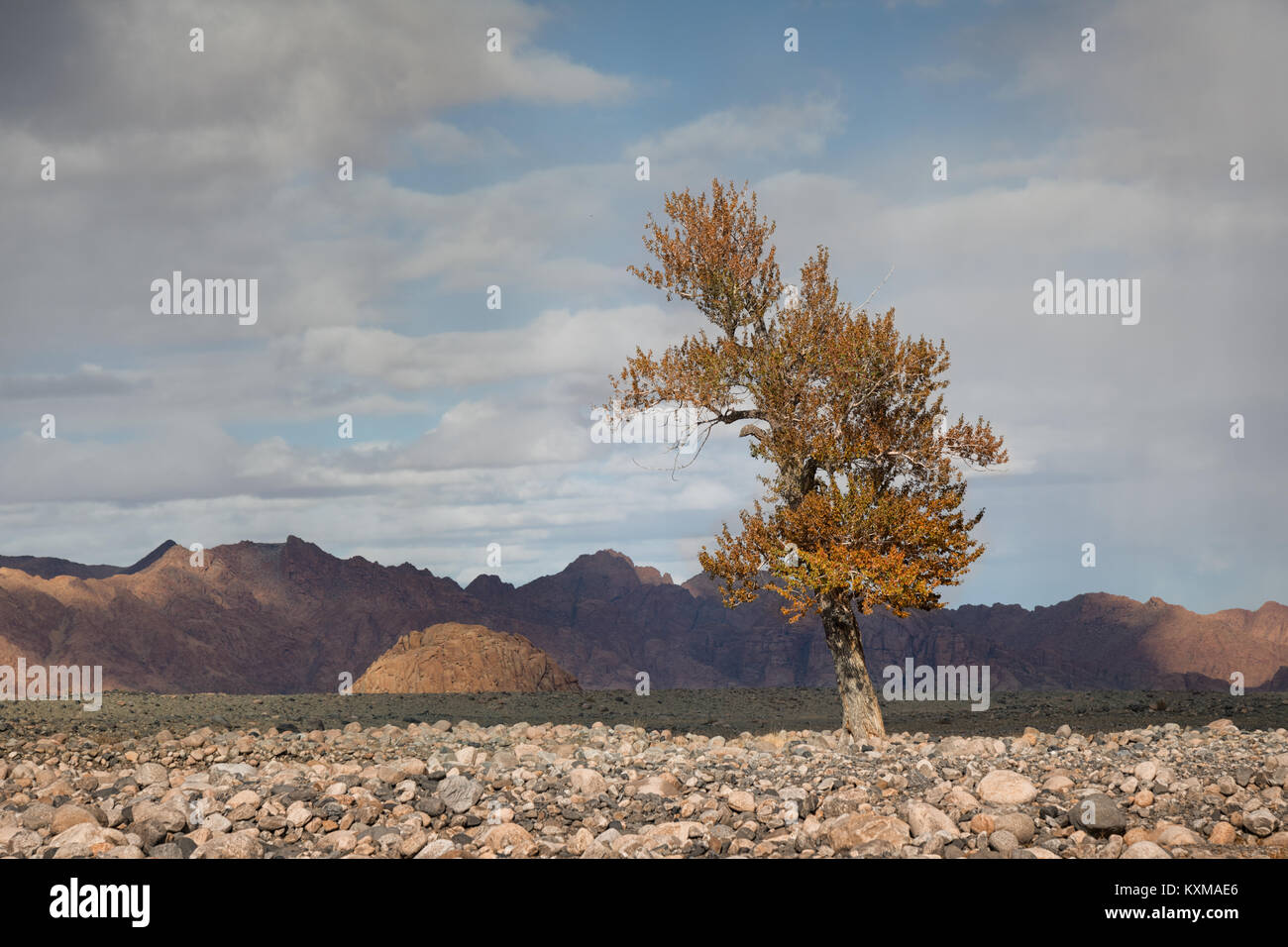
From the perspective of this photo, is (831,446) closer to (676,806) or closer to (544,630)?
(676,806)

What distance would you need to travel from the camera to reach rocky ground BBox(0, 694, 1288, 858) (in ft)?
36.6

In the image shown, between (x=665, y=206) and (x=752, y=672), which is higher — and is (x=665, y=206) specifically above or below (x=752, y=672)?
above

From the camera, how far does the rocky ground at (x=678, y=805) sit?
1116 cm

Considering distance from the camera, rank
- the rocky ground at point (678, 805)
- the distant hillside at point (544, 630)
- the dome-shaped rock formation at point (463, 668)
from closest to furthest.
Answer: the rocky ground at point (678, 805) → the dome-shaped rock formation at point (463, 668) → the distant hillside at point (544, 630)

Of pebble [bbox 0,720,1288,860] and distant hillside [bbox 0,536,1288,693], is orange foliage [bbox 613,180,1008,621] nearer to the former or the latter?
pebble [bbox 0,720,1288,860]

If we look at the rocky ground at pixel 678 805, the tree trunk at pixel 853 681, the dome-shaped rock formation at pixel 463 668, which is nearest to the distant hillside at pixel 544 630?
the dome-shaped rock formation at pixel 463 668

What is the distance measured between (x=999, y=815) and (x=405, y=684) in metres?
51.6

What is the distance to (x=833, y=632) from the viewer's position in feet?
81.0

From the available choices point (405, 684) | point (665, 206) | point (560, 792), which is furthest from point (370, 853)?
point (405, 684)

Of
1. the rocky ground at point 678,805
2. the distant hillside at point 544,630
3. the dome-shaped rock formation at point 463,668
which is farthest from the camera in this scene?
the distant hillside at point 544,630

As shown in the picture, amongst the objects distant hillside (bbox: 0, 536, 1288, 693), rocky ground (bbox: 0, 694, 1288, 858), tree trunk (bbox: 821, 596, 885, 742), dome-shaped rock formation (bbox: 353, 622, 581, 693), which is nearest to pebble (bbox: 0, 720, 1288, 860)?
rocky ground (bbox: 0, 694, 1288, 858)

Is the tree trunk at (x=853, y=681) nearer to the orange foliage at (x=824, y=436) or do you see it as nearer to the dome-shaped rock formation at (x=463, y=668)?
the orange foliage at (x=824, y=436)

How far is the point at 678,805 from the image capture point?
1319 centimetres

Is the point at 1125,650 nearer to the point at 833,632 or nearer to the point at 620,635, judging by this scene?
the point at 620,635
